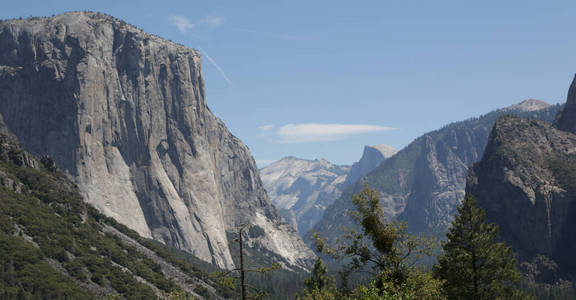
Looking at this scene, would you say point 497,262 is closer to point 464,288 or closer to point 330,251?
point 464,288

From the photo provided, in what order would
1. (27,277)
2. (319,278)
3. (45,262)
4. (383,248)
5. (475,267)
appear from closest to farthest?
(383,248)
(475,267)
(319,278)
(27,277)
(45,262)

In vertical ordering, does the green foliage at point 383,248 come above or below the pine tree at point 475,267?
above

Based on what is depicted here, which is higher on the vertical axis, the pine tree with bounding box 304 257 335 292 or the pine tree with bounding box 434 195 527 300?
the pine tree with bounding box 434 195 527 300

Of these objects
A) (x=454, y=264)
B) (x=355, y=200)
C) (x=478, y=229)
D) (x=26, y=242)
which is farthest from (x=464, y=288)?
(x=26, y=242)

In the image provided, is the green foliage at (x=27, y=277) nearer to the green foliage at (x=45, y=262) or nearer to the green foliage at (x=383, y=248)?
the green foliage at (x=45, y=262)

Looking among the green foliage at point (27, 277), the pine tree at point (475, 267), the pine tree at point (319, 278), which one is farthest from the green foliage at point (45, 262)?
the pine tree at point (475, 267)

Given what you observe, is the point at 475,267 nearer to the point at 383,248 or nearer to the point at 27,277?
the point at 383,248

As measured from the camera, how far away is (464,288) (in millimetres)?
57781

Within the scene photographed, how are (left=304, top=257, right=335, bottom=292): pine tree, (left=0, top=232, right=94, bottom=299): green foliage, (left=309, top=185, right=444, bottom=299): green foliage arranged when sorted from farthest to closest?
1. (left=0, top=232, right=94, bottom=299): green foliage
2. (left=304, top=257, right=335, bottom=292): pine tree
3. (left=309, top=185, right=444, bottom=299): green foliage

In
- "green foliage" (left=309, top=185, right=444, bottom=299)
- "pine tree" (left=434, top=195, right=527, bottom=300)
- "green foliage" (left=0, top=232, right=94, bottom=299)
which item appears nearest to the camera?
"green foliage" (left=309, top=185, right=444, bottom=299)

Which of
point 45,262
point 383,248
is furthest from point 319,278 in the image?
point 45,262

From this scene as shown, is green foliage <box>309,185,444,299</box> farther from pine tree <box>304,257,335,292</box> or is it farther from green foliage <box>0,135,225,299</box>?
green foliage <box>0,135,225,299</box>

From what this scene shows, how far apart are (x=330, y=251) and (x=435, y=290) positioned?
27.0ft

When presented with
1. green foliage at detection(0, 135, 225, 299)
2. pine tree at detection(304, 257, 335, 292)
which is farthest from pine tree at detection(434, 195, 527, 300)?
green foliage at detection(0, 135, 225, 299)
